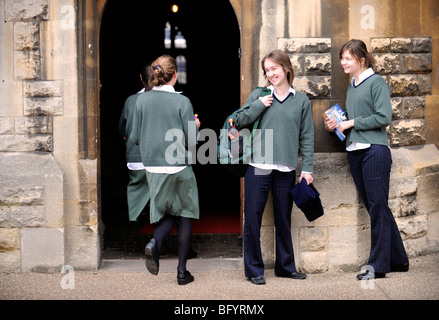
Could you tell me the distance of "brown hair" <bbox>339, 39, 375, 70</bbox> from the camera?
17.7ft

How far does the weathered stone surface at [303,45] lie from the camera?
5.68m

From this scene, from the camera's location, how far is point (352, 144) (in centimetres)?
551

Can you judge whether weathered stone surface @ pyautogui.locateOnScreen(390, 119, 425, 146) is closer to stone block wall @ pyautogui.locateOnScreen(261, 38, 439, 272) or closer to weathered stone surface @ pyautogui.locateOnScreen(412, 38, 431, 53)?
stone block wall @ pyautogui.locateOnScreen(261, 38, 439, 272)

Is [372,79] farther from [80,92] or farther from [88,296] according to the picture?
[88,296]

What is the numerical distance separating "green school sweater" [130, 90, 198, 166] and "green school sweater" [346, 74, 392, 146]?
4.70 ft

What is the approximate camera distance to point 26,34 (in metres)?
5.70

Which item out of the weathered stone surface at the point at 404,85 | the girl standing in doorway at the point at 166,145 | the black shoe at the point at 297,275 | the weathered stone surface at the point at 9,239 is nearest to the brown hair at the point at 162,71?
the girl standing in doorway at the point at 166,145

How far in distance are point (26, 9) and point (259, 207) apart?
110 inches

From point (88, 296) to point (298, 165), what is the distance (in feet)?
7.20

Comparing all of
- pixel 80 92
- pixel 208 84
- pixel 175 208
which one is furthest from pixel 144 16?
pixel 175 208

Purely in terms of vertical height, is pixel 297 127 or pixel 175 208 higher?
pixel 297 127

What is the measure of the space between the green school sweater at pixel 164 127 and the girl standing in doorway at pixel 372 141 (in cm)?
142

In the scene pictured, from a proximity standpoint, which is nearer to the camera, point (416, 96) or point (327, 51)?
point (327, 51)

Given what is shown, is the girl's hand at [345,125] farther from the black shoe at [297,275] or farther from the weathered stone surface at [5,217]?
the weathered stone surface at [5,217]
